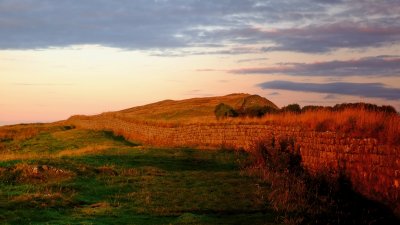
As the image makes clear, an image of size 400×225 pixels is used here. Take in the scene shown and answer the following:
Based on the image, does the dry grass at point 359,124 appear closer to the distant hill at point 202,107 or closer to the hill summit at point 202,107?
the hill summit at point 202,107

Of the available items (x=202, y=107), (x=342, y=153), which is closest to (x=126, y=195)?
(x=342, y=153)

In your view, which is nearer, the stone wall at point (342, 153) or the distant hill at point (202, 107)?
the stone wall at point (342, 153)

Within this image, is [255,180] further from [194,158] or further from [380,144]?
Answer: [194,158]

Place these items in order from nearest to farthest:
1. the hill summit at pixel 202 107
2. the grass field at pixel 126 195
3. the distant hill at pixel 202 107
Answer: the grass field at pixel 126 195
the hill summit at pixel 202 107
the distant hill at pixel 202 107

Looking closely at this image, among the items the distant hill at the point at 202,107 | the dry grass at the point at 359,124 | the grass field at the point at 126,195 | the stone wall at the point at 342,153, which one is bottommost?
the grass field at the point at 126,195

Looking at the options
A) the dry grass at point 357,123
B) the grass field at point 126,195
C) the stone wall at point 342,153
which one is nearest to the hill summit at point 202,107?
the stone wall at point 342,153

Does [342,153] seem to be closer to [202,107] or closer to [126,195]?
[126,195]

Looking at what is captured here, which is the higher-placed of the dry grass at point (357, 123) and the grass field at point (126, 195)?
the dry grass at point (357, 123)

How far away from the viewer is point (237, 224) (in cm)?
1057

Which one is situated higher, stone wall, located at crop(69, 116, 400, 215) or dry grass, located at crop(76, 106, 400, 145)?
dry grass, located at crop(76, 106, 400, 145)

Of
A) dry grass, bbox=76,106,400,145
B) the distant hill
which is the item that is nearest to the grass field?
dry grass, bbox=76,106,400,145

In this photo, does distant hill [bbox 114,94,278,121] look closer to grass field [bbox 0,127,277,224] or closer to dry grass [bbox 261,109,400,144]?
dry grass [bbox 261,109,400,144]

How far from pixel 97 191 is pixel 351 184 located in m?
7.69

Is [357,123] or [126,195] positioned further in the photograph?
[357,123]
